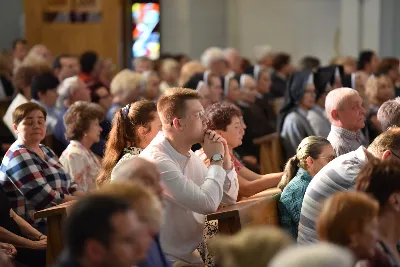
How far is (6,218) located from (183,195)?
140 centimetres

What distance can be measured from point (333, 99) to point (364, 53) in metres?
7.72

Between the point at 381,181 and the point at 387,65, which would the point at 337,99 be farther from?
the point at 387,65

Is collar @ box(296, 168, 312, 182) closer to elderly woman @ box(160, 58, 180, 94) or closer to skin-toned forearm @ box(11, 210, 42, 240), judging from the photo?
skin-toned forearm @ box(11, 210, 42, 240)

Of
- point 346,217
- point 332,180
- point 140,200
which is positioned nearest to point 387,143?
point 332,180

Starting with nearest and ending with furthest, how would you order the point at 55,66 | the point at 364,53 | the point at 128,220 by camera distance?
1. the point at 128,220
2. the point at 55,66
3. the point at 364,53

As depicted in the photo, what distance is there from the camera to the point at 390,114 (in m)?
7.04

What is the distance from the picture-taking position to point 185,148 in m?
5.41

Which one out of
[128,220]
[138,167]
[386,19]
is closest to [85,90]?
[138,167]

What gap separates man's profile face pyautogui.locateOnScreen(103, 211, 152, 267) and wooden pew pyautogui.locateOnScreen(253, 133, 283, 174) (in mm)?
5738

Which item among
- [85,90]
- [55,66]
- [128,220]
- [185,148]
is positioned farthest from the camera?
[55,66]

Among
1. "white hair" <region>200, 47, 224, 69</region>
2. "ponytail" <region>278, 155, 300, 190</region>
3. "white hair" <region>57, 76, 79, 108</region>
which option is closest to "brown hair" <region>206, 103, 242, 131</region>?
"ponytail" <region>278, 155, 300, 190</region>

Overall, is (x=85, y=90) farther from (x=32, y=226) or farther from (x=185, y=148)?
(x=185, y=148)

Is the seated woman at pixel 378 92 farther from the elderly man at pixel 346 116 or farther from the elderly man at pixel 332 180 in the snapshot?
the elderly man at pixel 332 180

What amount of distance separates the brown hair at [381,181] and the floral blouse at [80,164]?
10.3 feet
